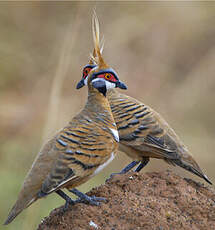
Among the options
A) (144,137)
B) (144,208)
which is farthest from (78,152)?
(144,137)

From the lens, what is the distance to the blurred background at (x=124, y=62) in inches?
415

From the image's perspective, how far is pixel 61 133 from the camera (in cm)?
524

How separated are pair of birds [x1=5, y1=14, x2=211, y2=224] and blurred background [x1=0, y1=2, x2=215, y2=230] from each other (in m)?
2.88

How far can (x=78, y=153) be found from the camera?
513cm

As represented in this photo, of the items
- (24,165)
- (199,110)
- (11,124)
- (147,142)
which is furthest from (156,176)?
(199,110)

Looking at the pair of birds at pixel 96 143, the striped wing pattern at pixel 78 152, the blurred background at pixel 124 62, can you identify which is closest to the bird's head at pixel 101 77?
the pair of birds at pixel 96 143

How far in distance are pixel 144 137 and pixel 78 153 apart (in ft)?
4.50

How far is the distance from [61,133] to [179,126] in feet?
23.5

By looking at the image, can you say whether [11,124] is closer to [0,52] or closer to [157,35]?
[0,52]

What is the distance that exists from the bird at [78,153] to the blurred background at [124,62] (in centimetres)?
333

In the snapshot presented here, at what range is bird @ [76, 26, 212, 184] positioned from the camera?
6148mm

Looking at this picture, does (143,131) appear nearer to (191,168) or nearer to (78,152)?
(191,168)

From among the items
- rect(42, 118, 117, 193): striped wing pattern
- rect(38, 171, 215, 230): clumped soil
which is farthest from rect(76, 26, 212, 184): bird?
rect(42, 118, 117, 193): striped wing pattern

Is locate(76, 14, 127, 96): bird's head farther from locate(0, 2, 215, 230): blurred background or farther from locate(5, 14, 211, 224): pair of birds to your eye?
locate(0, 2, 215, 230): blurred background
